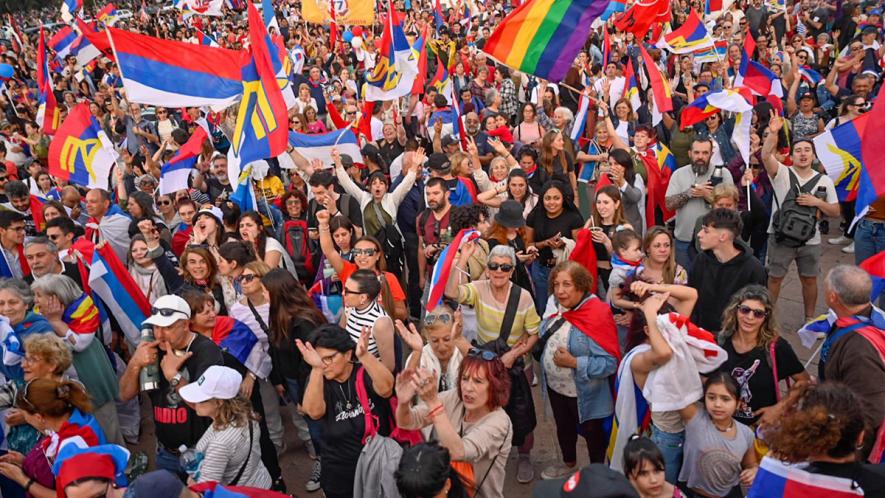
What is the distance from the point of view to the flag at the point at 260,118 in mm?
5984

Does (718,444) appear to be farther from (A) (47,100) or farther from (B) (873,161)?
(A) (47,100)

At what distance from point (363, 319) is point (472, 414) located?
110cm

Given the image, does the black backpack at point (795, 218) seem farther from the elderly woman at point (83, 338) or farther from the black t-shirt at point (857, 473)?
the elderly woman at point (83, 338)

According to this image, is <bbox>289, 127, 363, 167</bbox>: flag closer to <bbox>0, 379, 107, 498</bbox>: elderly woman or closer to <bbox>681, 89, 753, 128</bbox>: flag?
<bbox>681, 89, 753, 128</bbox>: flag

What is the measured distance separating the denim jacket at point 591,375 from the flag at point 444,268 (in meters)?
0.83

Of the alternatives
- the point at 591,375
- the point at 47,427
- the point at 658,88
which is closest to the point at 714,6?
the point at 658,88

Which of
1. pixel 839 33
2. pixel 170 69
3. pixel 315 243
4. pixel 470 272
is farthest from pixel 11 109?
pixel 839 33

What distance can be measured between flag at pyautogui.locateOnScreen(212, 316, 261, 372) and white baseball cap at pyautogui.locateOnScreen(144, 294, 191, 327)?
47 centimetres

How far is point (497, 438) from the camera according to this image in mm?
3402

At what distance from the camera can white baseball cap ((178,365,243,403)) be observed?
11.7 feet

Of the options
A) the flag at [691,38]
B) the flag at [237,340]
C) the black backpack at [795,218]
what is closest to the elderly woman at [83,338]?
the flag at [237,340]

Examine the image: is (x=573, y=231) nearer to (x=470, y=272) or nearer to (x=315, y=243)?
(x=470, y=272)

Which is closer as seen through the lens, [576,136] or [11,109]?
[576,136]

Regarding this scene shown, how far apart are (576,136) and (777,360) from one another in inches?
204
